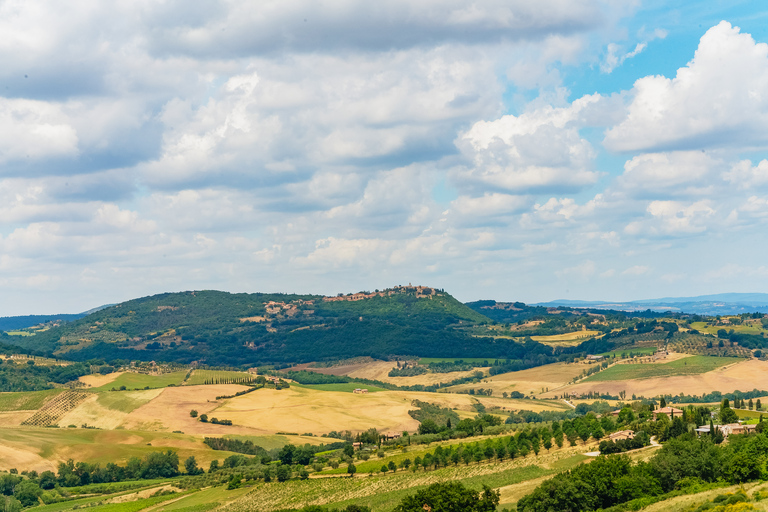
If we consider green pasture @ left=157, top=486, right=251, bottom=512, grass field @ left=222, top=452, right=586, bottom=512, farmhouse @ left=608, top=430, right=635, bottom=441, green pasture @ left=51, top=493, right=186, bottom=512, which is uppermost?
farmhouse @ left=608, top=430, right=635, bottom=441

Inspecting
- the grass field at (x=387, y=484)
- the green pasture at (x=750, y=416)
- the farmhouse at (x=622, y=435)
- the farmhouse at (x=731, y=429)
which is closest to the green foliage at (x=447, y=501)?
the grass field at (x=387, y=484)

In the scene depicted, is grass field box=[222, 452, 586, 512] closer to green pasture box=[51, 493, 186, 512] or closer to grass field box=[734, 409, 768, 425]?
green pasture box=[51, 493, 186, 512]

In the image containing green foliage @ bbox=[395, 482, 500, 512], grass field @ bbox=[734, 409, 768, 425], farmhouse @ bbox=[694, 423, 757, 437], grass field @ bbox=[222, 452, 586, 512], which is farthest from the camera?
grass field @ bbox=[734, 409, 768, 425]

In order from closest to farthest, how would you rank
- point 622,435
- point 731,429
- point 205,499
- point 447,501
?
point 447,501 < point 731,429 < point 622,435 < point 205,499

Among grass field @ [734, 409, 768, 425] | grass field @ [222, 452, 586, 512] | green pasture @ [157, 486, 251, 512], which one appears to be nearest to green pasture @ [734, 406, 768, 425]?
grass field @ [734, 409, 768, 425]

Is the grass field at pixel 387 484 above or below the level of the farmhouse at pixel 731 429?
below

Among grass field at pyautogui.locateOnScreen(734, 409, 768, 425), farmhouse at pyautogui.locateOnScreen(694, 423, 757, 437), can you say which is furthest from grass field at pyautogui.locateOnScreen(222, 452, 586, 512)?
grass field at pyautogui.locateOnScreen(734, 409, 768, 425)

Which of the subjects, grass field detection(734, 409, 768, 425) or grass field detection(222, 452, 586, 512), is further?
grass field detection(734, 409, 768, 425)

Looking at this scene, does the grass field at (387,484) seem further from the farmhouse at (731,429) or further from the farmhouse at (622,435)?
the farmhouse at (731,429)

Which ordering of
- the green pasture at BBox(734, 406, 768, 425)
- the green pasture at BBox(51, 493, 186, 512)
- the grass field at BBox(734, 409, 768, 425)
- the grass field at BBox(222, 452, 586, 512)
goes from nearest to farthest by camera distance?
1. the grass field at BBox(222, 452, 586, 512)
2. the green pasture at BBox(51, 493, 186, 512)
3. the green pasture at BBox(734, 406, 768, 425)
4. the grass field at BBox(734, 409, 768, 425)

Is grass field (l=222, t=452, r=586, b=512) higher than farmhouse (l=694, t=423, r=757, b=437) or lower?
lower

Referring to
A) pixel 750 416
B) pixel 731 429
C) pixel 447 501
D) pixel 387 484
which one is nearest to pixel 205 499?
pixel 387 484

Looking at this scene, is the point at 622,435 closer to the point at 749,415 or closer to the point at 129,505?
the point at 749,415

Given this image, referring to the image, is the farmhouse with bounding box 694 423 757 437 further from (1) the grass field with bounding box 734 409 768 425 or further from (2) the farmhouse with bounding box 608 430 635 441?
(2) the farmhouse with bounding box 608 430 635 441
